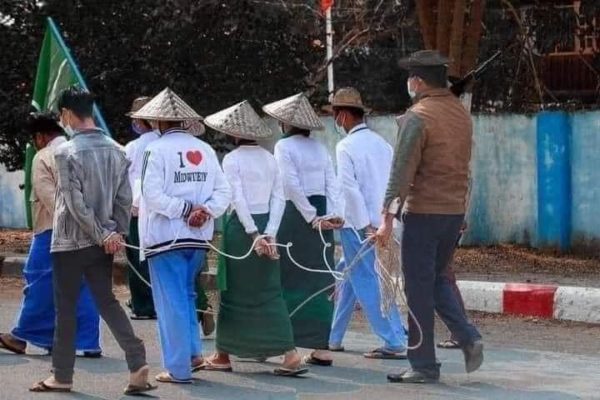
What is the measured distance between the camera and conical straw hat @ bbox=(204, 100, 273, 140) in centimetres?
838

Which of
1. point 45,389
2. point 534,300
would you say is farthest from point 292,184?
point 534,300

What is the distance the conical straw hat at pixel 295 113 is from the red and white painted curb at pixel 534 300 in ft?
10.6

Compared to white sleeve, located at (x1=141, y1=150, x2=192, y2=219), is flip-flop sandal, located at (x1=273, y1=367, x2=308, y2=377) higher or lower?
lower

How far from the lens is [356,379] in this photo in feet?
27.3

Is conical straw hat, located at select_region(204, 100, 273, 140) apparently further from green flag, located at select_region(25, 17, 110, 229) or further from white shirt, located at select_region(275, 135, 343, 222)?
green flag, located at select_region(25, 17, 110, 229)

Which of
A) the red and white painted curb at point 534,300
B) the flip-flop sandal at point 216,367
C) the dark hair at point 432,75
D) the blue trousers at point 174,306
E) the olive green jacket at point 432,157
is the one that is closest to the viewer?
the olive green jacket at point 432,157

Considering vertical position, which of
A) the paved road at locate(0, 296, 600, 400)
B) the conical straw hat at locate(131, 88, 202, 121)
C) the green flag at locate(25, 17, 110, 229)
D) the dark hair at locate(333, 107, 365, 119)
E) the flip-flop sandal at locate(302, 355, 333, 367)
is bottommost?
the paved road at locate(0, 296, 600, 400)

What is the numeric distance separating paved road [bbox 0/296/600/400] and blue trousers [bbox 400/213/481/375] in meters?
0.22

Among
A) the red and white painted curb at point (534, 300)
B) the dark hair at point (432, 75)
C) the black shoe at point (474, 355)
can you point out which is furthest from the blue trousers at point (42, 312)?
the red and white painted curb at point (534, 300)

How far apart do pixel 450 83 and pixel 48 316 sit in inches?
125

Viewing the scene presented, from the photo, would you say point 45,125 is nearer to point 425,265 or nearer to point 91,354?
point 91,354

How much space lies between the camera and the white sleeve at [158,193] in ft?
25.4

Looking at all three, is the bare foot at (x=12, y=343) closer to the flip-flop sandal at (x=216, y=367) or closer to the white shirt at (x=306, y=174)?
the flip-flop sandal at (x=216, y=367)

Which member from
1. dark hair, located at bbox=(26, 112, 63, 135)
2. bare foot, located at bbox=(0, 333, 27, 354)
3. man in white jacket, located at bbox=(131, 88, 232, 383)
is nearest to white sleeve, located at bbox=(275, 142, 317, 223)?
man in white jacket, located at bbox=(131, 88, 232, 383)
